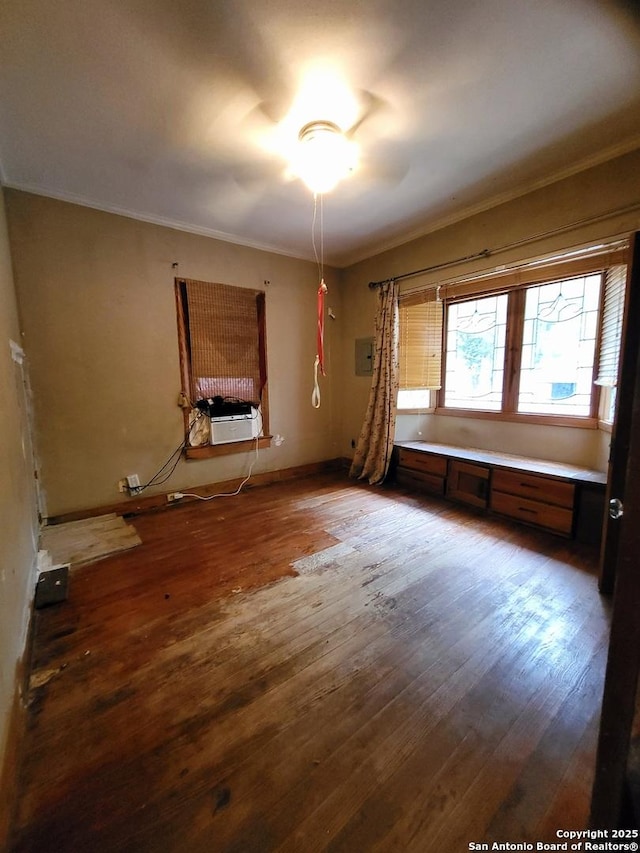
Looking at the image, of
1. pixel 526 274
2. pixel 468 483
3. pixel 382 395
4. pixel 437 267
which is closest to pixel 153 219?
pixel 437 267

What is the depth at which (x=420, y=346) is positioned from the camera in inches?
148

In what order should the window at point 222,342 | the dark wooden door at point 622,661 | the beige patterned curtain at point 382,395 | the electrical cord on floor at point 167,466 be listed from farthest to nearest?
1. the beige patterned curtain at point 382,395
2. the window at point 222,342
3. the electrical cord on floor at point 167,466
4. the dark wooden door at point 622,661

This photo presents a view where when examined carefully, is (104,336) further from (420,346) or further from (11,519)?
(420,346)

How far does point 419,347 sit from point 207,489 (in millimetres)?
2862

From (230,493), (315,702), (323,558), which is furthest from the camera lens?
(230,493)

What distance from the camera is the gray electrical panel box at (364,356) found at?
4.04 metres

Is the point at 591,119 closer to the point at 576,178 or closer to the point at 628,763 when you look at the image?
the point at 576,178

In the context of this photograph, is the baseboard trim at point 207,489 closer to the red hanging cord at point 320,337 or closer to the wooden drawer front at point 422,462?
the wooden drawer front at point 422,462

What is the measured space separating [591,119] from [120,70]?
253cm

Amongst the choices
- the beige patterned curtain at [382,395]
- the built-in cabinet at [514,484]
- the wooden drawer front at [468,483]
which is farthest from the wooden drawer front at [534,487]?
the beige patterned curtain at [382,395]

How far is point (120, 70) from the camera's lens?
5.05ft

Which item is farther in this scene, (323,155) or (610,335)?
(610,335)

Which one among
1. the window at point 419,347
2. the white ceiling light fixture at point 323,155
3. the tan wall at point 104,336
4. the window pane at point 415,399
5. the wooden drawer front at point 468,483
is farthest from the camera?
the window pane at point 415,399

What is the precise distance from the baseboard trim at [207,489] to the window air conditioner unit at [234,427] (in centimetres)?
49
